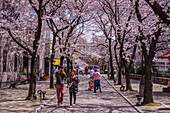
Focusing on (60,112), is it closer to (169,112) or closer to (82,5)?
(169,112)

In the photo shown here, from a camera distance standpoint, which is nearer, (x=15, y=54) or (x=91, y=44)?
(x=15, y=54)

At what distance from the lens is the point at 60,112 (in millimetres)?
9930

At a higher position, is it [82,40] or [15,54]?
[82,40]

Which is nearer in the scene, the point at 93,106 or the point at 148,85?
the point at 93,106

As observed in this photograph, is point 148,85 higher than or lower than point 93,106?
higher

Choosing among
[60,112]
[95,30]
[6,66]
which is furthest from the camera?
[95,30]

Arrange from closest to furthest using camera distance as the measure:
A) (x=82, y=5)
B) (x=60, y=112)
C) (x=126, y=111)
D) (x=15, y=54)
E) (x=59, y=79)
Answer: (x=60, y=112)
(x=126, y=111)
(x=59, y=79)
(x=82, y=5)
(x=15, y=54)

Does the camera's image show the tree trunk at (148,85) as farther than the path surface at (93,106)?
Yes

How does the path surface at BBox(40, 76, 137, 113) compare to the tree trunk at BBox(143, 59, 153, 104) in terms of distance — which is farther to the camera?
the tree trunk at BBox(143, 59, 153, 104)

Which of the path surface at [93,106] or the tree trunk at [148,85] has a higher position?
the tree trunk at [148,85]

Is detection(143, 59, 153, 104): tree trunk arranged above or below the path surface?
above

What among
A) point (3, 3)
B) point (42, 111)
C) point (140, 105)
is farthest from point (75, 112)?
point (3, 3)

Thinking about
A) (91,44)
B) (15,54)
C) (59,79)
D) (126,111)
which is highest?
(91,44)

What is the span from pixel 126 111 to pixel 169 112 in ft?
6.36
